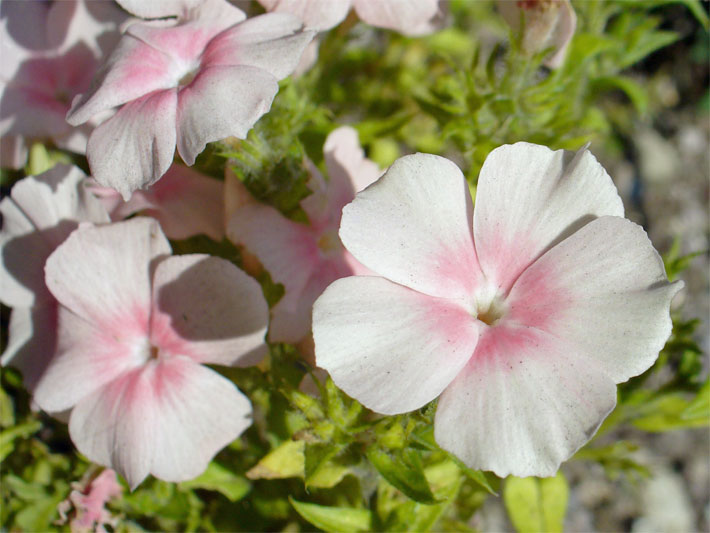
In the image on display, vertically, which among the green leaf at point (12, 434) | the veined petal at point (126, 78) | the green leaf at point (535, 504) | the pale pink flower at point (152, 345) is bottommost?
the green leaf at point (535, 504)

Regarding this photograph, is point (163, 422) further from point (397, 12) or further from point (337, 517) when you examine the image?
point (397, 12)

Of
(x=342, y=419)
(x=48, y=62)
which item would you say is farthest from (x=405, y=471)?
(x=48, y=62)

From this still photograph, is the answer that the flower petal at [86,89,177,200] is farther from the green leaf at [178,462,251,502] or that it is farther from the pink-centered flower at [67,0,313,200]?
the green leaf at [178,462,251,502]

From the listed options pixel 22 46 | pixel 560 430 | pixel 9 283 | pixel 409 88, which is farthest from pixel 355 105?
pixel 560 430

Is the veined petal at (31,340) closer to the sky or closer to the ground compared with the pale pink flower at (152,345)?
closer to the ground

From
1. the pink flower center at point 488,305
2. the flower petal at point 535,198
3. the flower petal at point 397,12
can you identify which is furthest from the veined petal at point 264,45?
the pink flower center at point 488,305

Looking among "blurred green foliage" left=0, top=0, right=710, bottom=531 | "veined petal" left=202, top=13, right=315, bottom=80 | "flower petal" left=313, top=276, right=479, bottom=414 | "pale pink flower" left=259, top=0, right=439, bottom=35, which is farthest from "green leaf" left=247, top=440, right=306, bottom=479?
"pale pink flower" left=259, top=0, right=439, bottom=35

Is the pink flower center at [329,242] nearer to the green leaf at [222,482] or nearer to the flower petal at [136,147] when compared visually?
the flower petal at [136,147]
